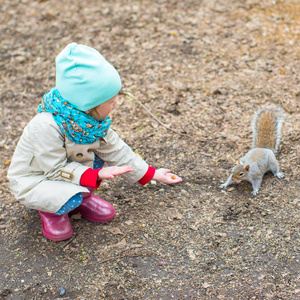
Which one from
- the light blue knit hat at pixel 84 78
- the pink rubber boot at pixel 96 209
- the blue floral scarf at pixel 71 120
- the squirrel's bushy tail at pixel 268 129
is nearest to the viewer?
the light blue knit hat at pixel 84 78

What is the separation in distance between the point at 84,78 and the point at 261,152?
1.59 m

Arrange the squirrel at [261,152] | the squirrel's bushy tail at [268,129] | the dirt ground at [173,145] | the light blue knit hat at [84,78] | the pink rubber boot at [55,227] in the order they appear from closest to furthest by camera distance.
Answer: the light blue knit hat at [84,78] < the dirt ground at [173,145] < the pink rubber boot at [55,227] < the squirrel at [261,152] < the squirrel's bushy tail at [268,129]

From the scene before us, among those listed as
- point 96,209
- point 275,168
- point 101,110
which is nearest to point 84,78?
point 101,110

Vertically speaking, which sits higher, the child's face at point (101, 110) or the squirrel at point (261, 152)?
the child's face at point (101, 110)

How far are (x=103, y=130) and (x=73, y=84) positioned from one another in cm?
37

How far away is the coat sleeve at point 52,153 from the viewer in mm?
2232

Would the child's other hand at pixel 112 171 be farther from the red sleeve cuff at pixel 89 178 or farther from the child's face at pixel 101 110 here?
A: the child's face at pixel 101 110

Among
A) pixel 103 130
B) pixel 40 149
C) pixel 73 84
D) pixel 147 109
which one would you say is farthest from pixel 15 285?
pixel 147 109

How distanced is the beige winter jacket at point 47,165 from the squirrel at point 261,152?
1.07 metres

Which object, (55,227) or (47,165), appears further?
(55,227)

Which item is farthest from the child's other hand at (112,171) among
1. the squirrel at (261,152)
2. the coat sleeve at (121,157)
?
the squirrel at (261,152)

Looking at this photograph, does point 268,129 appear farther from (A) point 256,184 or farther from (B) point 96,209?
(B) point 96,209

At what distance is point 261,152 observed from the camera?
2951mm

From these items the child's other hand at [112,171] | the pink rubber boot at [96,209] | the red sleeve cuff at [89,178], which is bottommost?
the pink rubber boot at [96,209]
